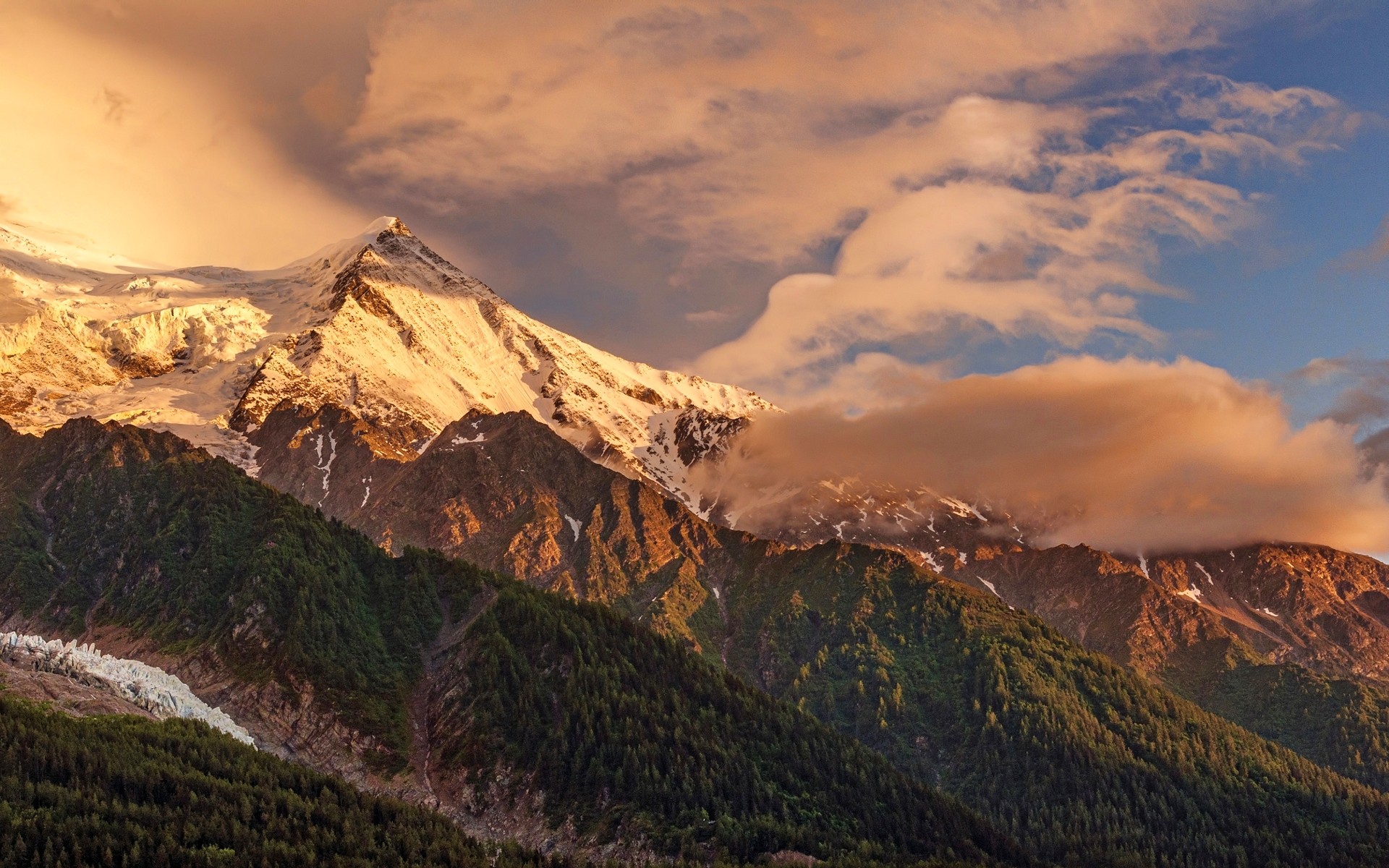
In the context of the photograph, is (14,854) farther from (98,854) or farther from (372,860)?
(372,860)

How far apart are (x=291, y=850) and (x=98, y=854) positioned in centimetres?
2701

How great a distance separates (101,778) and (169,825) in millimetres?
17976

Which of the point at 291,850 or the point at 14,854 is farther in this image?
the point at 291,850

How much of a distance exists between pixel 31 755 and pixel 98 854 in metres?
27.8

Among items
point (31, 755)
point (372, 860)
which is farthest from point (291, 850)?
point (31, 755)

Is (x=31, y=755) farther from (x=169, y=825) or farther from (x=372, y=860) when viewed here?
(x=372, y=860)

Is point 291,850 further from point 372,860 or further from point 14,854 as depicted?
point 14,854

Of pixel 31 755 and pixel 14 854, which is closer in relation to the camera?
pixel 14 854

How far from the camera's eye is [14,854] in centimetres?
17400

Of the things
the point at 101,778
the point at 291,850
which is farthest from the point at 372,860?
the point at 101,778

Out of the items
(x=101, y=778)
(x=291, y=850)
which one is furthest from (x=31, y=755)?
(x=291, y=850)

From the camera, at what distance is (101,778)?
19912cm

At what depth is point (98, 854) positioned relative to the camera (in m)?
181

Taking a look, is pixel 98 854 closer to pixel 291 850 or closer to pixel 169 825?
pixel 169 825
